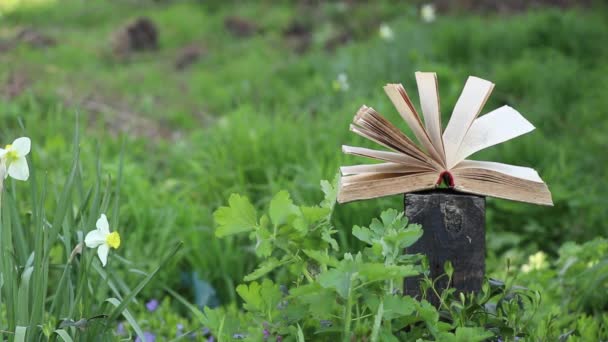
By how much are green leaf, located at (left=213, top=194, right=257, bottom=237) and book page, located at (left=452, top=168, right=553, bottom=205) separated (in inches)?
16.7

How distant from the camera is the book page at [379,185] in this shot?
137cm

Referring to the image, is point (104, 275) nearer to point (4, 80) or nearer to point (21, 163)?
point (21, 163)

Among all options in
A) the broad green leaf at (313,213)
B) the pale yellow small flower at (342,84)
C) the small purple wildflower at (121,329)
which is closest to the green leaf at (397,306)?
the broad green leaf at (313,213)

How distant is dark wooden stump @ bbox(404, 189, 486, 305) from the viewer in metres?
1.41

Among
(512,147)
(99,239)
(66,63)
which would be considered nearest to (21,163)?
(99,239)

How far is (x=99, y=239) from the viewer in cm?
135

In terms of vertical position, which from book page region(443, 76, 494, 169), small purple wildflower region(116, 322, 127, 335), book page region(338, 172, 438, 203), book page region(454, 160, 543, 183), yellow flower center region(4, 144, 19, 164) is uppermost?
book page region(443, 76, 494, 169)

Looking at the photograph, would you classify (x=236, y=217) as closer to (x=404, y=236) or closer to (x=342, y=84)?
(x=404, y=236)

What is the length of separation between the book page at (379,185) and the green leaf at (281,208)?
155 millimetres

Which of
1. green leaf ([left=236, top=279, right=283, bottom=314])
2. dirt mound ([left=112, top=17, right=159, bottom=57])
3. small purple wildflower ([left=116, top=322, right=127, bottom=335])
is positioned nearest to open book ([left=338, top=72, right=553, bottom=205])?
green leaf ([left=236, top=279, right=283, bottom=314])

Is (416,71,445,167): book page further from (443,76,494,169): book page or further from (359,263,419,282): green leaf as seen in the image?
(359,263,419,282): green leaf

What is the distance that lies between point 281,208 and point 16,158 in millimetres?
531

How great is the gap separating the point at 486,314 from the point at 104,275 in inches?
31.5

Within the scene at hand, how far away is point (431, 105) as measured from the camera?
4.67 feet
